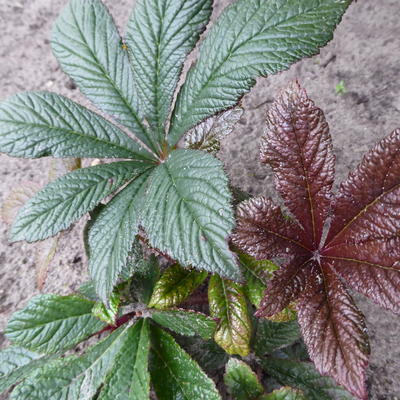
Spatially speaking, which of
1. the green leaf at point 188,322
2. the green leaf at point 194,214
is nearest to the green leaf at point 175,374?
the green leaf at point 188,322

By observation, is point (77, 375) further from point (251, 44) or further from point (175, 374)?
point (251, 44)

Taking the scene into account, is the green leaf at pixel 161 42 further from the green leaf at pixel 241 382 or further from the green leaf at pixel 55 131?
the green leaf at pixel 241 382

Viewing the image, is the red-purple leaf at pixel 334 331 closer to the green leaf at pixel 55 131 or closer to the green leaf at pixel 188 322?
the green leaf at pixel 188 322

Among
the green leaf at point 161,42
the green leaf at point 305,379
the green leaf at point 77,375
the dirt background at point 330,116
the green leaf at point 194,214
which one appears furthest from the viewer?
the dirt background at point 330,116

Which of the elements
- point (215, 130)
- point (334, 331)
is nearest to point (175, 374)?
point (334, 331)

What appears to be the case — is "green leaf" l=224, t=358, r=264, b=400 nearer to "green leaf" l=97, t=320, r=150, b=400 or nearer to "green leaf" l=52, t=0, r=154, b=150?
"green leaf" l=97, t=320, r=150, b=400

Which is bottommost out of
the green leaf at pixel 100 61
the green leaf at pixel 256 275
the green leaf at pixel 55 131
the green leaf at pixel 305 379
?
the green leaf at pixel 305 379

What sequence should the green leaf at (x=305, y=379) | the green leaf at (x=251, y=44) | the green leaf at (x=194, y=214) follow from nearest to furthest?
the green leaf at (x=194, y=214)
the green leaf at (x=251, y=44)
the green leaf at (x=305, y=379)

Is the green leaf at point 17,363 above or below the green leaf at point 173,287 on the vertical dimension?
below

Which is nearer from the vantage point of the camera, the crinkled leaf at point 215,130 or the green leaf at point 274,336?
the crinkled leaf at point 215,130
